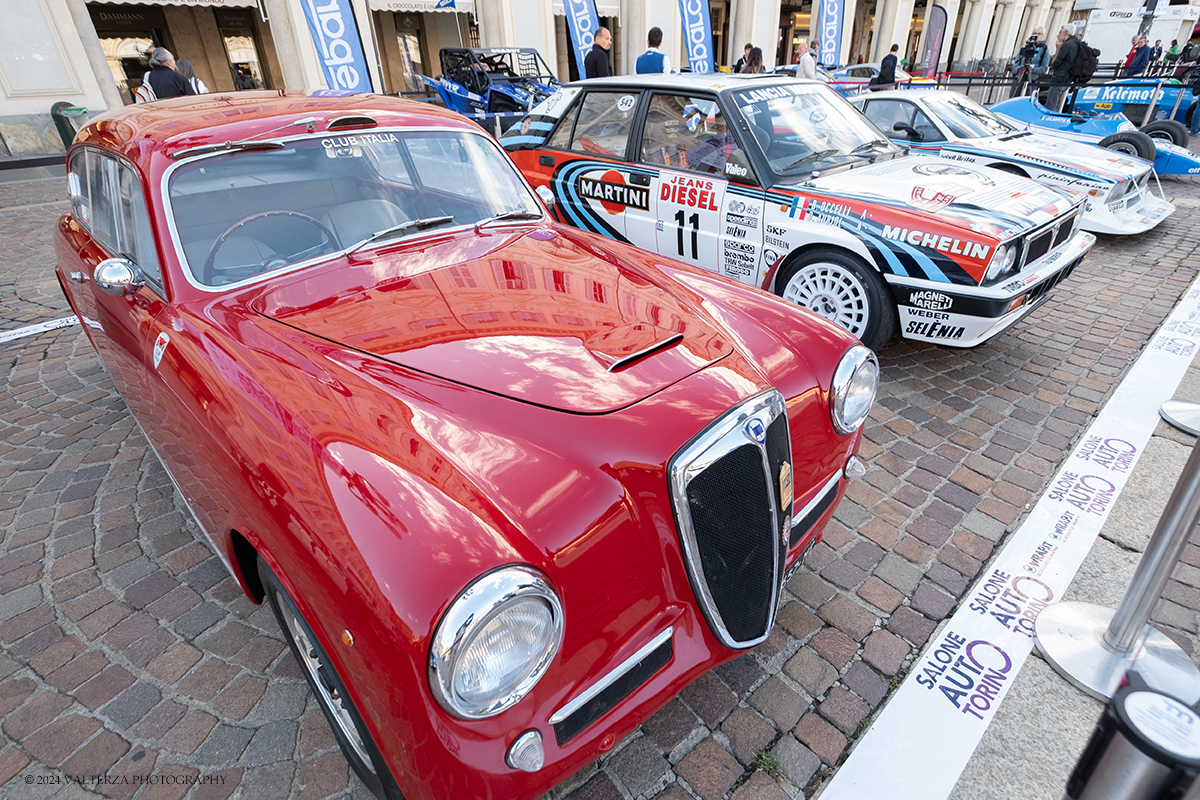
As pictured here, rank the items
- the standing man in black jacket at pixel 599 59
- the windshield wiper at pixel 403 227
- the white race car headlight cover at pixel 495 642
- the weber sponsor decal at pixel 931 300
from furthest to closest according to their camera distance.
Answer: the standing man in black jacket at pixel 599 59 < the weber sponsor decal at pixel 931 300 < the windshield wiper at pixel 403 227 < the white race car headlight cover at pixel 495 642

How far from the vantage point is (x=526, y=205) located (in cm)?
304

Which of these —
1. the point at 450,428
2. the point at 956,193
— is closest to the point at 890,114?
the point at 956,193

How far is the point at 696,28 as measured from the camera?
12445 mm

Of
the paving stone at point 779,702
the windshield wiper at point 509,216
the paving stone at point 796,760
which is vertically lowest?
the paving stone at point 779,702

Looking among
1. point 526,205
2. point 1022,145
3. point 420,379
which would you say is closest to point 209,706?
point 420,379

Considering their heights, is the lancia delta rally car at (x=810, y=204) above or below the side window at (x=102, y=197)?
below

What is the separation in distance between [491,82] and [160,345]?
49.3 ft

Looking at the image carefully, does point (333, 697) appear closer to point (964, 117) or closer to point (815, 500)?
point (815, 500)

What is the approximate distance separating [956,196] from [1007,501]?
1.99 m

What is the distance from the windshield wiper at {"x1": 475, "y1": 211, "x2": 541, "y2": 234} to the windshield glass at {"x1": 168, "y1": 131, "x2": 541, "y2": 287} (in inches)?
0.9

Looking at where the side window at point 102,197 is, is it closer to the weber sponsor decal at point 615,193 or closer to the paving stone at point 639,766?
the paving stone at point 639,766

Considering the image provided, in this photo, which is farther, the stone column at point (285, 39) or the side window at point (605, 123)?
the stone column at point (285, 39)

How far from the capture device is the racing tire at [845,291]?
382 cm

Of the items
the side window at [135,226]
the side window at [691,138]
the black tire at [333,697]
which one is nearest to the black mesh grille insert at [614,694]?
the black tire at [333,697]
